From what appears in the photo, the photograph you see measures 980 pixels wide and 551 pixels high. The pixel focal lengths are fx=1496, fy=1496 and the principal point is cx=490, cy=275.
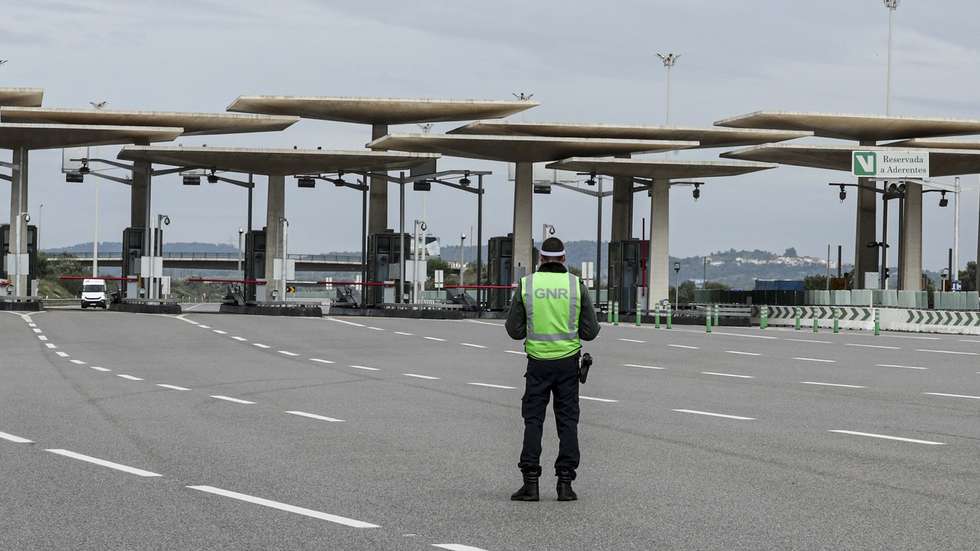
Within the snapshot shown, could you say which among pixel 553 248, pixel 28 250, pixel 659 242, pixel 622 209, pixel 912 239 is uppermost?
pixel 622 209

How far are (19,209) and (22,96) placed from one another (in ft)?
18.3

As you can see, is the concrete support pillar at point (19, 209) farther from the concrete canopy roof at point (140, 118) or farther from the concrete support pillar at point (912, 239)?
the concrete support pillar at point (912, 239)

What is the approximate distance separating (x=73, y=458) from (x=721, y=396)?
9298mm

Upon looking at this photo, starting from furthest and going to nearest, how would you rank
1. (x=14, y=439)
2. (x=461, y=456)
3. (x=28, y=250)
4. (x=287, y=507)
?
(x=28, y=250) → (x=14, y=439) → (x=461, y=456) → (x=287, y=507)

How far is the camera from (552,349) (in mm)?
9672

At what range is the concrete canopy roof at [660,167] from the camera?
55562 millimetres

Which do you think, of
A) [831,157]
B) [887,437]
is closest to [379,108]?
[831,157]

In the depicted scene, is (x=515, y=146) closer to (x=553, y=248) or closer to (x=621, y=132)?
(x=621, y=132)

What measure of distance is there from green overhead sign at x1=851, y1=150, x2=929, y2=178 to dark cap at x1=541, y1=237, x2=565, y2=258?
43132 mm

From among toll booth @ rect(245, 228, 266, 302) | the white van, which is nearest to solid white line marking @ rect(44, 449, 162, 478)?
toll booth @ rect(245, 228, 266, 302)

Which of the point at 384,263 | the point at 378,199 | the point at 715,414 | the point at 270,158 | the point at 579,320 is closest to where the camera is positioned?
the point at 579,320

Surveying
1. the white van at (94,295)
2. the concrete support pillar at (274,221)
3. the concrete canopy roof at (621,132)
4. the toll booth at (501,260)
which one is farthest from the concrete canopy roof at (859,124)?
the white van at (94,295)

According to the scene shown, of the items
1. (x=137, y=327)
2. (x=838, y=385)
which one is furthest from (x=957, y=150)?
(x=838, y=385)

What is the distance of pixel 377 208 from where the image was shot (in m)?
61.3
